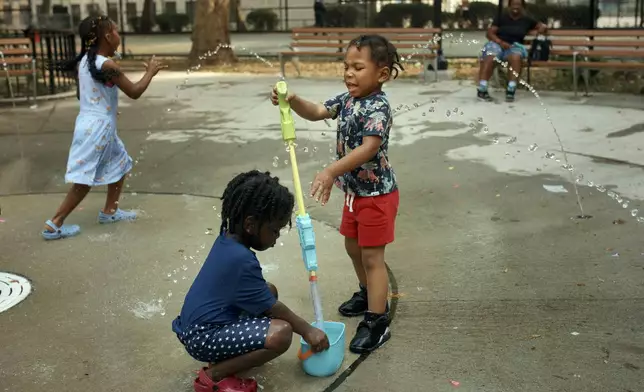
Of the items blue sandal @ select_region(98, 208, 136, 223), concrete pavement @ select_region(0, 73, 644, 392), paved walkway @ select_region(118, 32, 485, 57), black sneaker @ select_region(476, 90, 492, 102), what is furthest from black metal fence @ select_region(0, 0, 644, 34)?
blue sandal @ select_region(98, 208, 136, 223)

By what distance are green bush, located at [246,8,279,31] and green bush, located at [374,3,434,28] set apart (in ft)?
20.9

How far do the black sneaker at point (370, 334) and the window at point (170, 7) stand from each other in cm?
2281

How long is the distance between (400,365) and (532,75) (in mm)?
9658

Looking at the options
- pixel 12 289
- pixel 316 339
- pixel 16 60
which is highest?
pixel 16 60

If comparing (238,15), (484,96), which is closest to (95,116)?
(484,96)

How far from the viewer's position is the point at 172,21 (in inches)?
963

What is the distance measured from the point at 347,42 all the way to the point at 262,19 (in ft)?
35.7

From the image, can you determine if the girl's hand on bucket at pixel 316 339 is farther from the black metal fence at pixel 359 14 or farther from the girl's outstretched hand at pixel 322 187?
the black metal fence at pixel 359 14

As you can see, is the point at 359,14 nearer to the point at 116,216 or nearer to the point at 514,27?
the point at 514,27

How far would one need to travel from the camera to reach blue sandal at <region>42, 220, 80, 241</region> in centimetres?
483

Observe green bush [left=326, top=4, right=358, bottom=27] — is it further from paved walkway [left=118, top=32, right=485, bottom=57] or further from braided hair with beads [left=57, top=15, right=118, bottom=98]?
braided hair with beads [left=57, top=15, right=118, bottom=98]

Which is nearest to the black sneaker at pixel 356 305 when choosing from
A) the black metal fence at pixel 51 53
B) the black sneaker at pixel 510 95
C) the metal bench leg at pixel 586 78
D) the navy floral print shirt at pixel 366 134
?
the navy floral print shirt at pixel 366 134

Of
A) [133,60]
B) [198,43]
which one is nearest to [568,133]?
[198,43]

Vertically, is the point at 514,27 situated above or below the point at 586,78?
above
